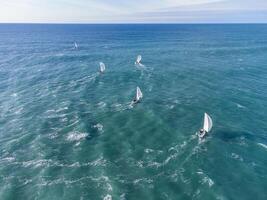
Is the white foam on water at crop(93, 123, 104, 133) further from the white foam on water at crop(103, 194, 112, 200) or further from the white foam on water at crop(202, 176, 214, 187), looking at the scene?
the white foam on water at crop(202, 176, 214, 187)

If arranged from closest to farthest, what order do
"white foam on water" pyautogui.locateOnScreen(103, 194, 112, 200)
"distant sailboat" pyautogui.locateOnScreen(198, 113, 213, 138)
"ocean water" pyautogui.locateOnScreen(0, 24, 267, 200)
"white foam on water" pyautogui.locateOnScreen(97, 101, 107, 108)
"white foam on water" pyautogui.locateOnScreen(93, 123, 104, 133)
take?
1. "white foam on water" pyautogui.locateOnScreen(103, 194, 112, 200)
2. "ocean water" pyautogui.locateOnScreen(0, 24, 267, 200)
3. "distant sailboat" pyautogui.locateOnScreen(198, 113, 213, 138)
4. "white foam on water" pyautogui.locateOnScreen(93, 123, 104, 133)
5. "white foam on water" pyautogui.locateOnScreen(97, 101, 107, 108)

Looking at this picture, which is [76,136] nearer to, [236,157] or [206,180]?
[206,180]

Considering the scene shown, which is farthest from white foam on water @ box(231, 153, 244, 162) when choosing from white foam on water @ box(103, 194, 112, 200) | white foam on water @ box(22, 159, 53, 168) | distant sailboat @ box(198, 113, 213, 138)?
white foam on water @ box(22, 159, 53, 168)

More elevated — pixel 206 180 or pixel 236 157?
pixel 206 180

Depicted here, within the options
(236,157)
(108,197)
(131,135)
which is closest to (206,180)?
(236,157)

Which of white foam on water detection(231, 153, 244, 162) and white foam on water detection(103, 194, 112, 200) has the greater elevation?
white foam on water detection(103, 194, 112, 200)
